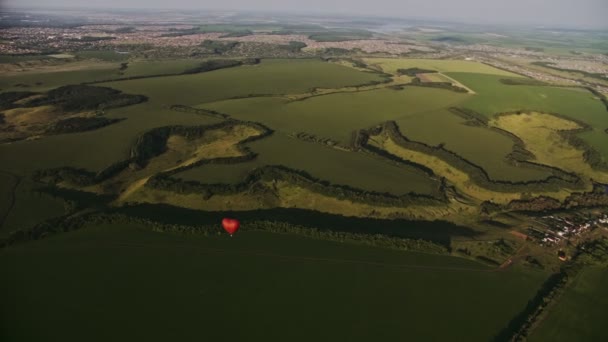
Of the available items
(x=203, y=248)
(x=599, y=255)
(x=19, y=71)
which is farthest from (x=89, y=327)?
(x=19, y=71)

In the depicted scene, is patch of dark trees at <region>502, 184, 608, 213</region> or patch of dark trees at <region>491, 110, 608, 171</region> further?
patch of dark trees at <region>491, 110, 608, 171</region>

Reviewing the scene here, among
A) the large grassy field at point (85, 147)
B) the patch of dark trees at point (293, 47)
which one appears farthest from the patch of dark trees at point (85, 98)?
the patch of dark trees at point (293, 47)

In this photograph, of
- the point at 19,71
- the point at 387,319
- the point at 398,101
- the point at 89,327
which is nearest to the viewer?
the point at 89,327

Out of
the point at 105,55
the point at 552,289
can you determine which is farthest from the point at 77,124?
the point at 105,55

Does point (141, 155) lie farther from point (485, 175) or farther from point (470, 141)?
point (470, 141)

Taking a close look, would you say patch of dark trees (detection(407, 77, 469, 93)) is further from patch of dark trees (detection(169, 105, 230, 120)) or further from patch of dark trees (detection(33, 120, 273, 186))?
patch of dark trees (detection(169, 105, 230, 120))

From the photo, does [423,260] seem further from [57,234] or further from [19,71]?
[19,71]

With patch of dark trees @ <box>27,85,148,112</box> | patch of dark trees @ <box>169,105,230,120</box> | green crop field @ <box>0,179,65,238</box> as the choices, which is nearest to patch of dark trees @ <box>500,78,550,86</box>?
patch of dark trees @ <box>169,105,230,120</box>
